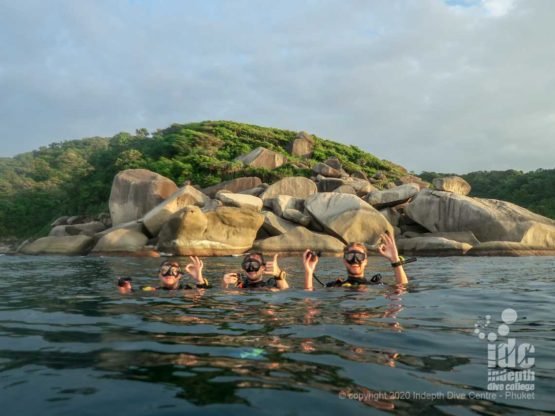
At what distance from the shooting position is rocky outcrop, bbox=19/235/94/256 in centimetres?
1780

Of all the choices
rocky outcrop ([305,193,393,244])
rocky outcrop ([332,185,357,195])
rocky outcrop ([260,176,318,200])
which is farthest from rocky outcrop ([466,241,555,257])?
rocky outcrop ([260,176,318,200])

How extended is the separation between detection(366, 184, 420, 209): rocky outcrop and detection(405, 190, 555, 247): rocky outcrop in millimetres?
632

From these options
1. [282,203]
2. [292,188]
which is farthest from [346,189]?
[282,203]

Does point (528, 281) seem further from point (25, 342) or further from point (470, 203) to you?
point (470, 203)

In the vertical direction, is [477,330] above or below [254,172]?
below

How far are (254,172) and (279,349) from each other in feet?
78.6

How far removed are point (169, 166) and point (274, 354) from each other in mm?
26494

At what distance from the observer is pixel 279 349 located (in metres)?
3.18

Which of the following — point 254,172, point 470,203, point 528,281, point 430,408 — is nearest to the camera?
point 430,408

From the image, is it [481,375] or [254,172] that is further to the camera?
[254,172]

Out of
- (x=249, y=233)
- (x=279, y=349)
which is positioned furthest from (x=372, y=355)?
(x=249, y=233)

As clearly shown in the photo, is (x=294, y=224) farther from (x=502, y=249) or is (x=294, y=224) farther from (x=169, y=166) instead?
(x=169, y=166)

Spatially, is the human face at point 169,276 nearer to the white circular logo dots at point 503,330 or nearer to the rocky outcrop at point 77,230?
the white circular logo dots at point 503,330

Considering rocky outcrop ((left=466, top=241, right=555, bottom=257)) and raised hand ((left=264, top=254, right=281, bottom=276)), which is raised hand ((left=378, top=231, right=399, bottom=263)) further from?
rocky outcrop ((left=466, top=241, right=555, bottom=257))
